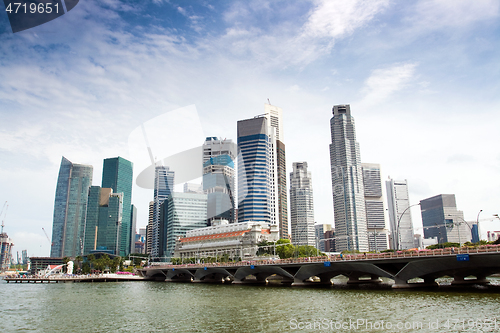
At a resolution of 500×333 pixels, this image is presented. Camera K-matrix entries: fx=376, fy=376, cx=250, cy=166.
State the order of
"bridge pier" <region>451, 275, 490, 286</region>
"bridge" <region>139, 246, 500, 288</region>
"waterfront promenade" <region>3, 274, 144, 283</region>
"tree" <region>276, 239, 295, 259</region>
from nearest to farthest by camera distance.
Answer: "bridge" <region>139, 246, 500, 288</region>
"bridge pier" <region>451, 275, 490, 286</region>
"waterfront promenade" <region>3, 274, 144, 283</region>
"tree" <region>276, 239, 295, 259</region>

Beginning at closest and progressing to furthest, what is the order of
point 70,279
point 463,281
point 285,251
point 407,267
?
point 407,267, point 463,281, point 70,279, point 285,251

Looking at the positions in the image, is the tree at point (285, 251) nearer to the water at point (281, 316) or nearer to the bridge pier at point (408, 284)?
the bridge pier at point (408, 284)

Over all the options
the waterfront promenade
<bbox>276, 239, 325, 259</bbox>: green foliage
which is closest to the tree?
<bbox>276, 239, 325, 259</bbox>: green foliage

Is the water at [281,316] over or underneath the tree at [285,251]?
underneath

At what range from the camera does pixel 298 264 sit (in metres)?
83.1

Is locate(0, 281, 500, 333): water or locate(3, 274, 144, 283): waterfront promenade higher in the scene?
locate(0, 281, 500, 333): water

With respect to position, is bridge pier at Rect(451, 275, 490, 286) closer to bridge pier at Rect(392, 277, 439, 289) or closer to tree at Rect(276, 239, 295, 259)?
bridge pier at Rect(392, 277, 439, 289)

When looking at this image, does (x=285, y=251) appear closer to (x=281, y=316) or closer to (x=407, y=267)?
(x=407, y=267)

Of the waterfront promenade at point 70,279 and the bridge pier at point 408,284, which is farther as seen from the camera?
the waterfront promenade at point 70,279

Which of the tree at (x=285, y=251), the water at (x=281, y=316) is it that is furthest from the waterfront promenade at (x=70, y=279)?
the water at (x=281, y=316)

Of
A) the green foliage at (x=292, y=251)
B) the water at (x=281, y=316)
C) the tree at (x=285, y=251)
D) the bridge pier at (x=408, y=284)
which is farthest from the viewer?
the green foliage at (x=292, y=251)

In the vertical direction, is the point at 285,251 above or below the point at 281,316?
above

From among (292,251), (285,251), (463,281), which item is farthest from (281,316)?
(292,251)

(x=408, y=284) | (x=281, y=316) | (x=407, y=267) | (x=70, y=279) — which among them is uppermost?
(x=407, y=267)
